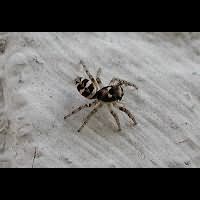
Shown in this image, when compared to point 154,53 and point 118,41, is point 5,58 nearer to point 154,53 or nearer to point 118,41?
point 118,41

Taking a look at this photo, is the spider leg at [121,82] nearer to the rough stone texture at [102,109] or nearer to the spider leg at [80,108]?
the rough stone texture at [102,109]

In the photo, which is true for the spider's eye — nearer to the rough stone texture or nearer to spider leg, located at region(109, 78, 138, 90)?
the rough stone texture

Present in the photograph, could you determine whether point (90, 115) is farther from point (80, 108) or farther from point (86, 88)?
point (86, 88)

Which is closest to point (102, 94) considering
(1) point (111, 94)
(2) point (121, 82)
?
(1) point (111, 94)

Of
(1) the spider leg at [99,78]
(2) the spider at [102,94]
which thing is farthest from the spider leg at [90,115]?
(1) the spider leg at [99,78]

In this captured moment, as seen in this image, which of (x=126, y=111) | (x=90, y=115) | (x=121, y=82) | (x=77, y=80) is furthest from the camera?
(x=121, y=82)

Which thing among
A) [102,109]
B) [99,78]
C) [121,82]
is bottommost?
[102,109]
